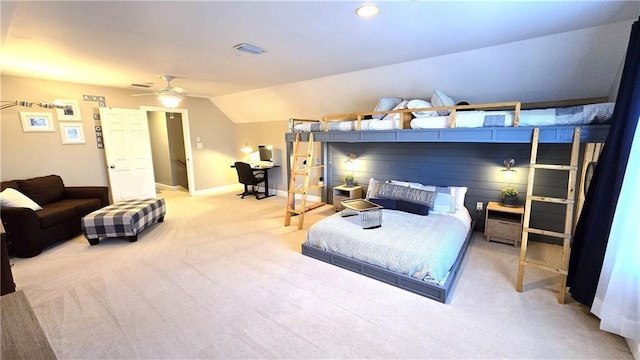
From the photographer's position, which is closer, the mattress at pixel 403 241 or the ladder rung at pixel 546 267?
the ladder rung at pixel 546 267

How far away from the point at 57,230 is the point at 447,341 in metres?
4.84

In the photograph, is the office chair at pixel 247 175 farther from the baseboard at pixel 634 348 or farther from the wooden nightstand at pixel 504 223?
the baseboard at pixel 634 348

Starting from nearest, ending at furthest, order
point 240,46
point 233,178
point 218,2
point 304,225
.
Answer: point 218,2 → point 240,46 → point 304,225 → point 233,178

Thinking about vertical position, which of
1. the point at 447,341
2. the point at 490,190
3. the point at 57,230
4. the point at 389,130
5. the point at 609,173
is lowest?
the point at 447,341

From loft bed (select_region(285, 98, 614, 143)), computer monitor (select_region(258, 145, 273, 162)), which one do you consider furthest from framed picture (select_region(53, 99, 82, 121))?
loft bed (select_region(285, 98, 614, 143))

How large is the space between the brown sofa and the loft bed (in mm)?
3825

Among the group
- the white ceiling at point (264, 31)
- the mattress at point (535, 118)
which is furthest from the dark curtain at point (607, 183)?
the white ceiling at point (264, 31)

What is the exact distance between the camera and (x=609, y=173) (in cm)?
204

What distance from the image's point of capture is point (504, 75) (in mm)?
3236

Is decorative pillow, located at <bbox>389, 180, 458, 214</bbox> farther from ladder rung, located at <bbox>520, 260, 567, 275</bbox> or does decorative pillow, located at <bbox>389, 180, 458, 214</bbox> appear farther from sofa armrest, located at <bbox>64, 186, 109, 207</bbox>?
sofa armrest, located at <bbox>64, 186, 109, 207</bbox>

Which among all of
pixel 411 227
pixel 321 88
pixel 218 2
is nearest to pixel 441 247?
pixel 411 227

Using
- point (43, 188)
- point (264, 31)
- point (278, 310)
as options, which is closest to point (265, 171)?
point (43, 188)

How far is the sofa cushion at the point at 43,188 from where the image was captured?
3.90 meters

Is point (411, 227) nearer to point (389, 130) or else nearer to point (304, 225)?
point (389, 130)
